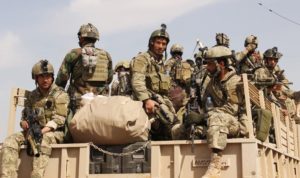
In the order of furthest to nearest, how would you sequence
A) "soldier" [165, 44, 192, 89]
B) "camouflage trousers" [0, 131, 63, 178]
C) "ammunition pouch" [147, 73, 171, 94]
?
1. "soldier" [165, 44, 192, 89]
2. "ammunition pouch" [147, 73, 171, 94]
3. "camouflage trousers" [0, 131, 63, 178]

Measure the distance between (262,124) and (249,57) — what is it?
4.25 m

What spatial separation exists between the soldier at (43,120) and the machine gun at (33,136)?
0.13ft

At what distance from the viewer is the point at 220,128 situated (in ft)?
17.8

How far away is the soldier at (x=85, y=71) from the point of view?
706 cm

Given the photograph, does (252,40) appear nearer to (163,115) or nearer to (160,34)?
(160,34)

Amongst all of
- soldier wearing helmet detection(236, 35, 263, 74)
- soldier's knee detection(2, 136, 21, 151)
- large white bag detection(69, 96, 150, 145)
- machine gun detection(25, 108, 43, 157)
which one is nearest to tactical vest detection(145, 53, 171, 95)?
large white bag detection(69, 96, 150, 145)

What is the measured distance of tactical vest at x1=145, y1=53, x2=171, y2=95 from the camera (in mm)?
6879

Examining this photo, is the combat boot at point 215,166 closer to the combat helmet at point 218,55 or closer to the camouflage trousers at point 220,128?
the camouflage trousers at point 220,128

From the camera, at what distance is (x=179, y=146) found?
18.4ft

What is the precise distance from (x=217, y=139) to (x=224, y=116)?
37cm

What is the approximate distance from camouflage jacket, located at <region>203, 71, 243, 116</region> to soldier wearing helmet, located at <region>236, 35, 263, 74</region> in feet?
10.5

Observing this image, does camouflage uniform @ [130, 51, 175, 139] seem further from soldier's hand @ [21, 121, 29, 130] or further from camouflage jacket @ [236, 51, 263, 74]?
camouflage jacket @ [236, 51, 263, 74]

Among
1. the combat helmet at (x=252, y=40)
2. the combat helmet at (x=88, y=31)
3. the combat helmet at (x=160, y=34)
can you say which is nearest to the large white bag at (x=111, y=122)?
the combat helmet at (x=160, y=34)

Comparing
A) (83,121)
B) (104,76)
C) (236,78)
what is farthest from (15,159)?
(236,78)
